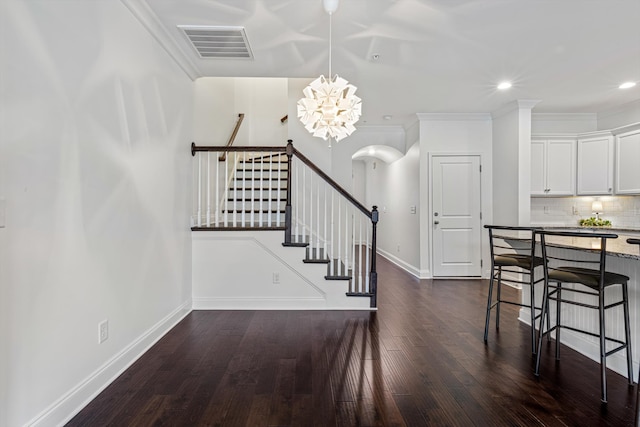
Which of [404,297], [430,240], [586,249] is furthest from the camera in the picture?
[430,240]

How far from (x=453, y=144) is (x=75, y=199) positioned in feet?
17.7

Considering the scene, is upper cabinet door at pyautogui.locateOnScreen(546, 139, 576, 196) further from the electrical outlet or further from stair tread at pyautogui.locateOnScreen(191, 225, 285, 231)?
the electrical outlet

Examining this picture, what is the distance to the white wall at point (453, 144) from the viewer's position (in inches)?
218

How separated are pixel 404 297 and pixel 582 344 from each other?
202 cm

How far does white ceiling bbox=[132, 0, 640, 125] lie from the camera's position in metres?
2.62

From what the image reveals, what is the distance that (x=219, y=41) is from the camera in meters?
3.12

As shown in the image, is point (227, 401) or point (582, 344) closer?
point (227, 401)

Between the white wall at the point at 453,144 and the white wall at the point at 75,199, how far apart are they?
4.20 meters

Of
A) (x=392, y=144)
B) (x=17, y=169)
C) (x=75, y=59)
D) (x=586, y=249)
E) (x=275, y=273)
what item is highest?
(x=392, y=144)

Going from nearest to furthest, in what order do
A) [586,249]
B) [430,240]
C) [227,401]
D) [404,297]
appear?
[227,401], [586,249], [404,297], [430,240]

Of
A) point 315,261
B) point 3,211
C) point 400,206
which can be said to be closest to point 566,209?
point 400,206

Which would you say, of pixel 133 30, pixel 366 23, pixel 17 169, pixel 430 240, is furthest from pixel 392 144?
pixel 17 169

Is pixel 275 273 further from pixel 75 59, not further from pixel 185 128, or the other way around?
pixel 75 59

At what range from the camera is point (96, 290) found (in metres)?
2.10
